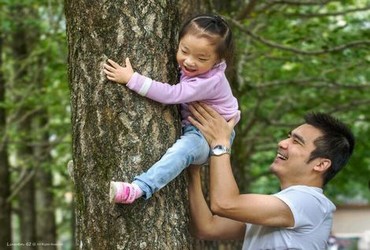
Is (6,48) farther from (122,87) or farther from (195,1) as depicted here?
(122,87)

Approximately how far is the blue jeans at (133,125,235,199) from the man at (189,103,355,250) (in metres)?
0.05

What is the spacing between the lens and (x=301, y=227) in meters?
4.53

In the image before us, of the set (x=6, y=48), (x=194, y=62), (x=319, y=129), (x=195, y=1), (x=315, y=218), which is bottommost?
(x=315, y=218)

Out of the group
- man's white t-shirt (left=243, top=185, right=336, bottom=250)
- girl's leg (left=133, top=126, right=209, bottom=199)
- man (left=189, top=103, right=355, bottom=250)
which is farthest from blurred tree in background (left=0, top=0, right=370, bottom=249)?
girl's leg (left=133, top=126, right=209, bottom=199)

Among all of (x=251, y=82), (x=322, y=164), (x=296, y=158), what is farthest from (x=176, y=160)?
(x=251, y=82)

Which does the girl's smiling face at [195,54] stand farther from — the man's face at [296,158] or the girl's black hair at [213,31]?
the man's face at [296,158]

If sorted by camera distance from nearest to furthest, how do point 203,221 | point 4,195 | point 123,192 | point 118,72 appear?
point 123,192 < point 118,72 < point 203,221 < point 4,195

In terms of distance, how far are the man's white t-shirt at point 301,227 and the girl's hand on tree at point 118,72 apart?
977mm

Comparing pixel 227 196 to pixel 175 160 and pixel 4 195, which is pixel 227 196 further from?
pixel 4 195

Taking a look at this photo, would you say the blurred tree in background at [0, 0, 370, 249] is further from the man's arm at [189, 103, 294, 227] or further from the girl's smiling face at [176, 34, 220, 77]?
the girl's smiling face at [176, 34, 220, 77]

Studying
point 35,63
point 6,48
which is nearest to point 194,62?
point 35,63

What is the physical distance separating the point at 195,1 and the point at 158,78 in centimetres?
327

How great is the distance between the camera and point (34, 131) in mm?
16156

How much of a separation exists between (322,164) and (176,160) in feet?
2.87
